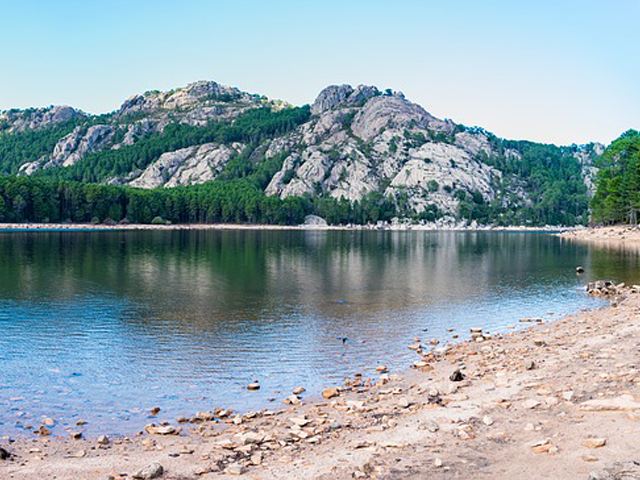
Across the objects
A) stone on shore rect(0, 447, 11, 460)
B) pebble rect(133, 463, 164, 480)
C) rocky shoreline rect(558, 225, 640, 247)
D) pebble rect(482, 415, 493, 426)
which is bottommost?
stone on shore rect(0, 447, 11, 460)

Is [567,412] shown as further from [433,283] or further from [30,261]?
[30,261]

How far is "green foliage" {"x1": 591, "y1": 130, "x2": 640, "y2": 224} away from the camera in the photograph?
14736 centimetres

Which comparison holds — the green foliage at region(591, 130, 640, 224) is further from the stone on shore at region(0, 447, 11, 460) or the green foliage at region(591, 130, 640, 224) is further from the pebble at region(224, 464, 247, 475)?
the stone on shore at region(0, 447, 11, 460)

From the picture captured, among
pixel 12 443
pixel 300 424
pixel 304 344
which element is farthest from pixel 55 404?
pixel 304 344

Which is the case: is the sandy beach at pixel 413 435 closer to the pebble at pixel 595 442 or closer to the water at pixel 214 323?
the pebble at pixel 595 442

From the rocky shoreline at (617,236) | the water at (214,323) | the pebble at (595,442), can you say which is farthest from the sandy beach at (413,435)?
the rocky shoreline at (617,236)

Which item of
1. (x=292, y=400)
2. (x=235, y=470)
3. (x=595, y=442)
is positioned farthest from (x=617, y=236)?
(x=235, y=470)

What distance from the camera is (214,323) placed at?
37406 mm

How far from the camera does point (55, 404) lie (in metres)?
21.1

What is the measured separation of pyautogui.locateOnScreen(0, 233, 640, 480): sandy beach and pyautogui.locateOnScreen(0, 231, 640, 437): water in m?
1.97

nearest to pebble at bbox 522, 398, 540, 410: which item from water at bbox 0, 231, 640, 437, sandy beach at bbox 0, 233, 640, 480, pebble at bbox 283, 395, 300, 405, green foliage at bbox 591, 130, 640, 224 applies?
sandy beach at bbox 0, 233, 640, 480

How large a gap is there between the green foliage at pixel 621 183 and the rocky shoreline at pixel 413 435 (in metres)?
143

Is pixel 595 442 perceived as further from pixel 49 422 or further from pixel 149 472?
pixel 49 422

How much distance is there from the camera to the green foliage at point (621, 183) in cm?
14736
